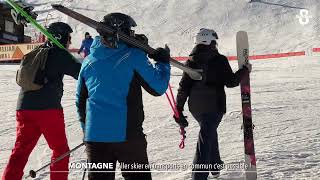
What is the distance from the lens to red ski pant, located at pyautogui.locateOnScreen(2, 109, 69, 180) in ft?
15.8

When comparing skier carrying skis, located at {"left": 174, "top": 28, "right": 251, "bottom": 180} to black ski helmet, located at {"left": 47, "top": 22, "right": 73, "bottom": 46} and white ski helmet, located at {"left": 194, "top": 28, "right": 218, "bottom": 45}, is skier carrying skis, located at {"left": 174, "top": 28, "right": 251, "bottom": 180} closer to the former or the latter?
white ski helmet, located at {"left": 194, "top": 28, "right": 218, "bottom": 45}

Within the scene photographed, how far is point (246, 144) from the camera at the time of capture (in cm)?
544

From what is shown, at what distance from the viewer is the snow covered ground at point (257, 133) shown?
5797 millimetres

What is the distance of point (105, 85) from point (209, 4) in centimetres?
4777

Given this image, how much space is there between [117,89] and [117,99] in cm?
7

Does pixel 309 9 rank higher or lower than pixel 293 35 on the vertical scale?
higher

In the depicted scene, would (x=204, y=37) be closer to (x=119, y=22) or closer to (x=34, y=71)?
(x=119, y=22)

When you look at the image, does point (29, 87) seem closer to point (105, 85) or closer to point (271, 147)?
point (105, 85)

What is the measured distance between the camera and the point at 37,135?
494cm

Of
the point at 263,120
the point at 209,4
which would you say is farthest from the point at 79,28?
the point at 263,120

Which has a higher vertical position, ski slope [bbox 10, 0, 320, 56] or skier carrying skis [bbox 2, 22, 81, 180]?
ski slope [bbox 10, 0, 320, 56]

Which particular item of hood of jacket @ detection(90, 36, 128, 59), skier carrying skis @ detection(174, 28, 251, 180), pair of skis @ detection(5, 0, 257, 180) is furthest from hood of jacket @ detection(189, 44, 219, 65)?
hood of jacket @ detection(90, 36, 128, 59)

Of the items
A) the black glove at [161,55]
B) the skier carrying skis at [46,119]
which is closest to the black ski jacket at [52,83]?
the skier carrying skis at [46,119]

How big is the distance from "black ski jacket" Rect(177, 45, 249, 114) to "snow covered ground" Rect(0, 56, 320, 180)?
939 mm
